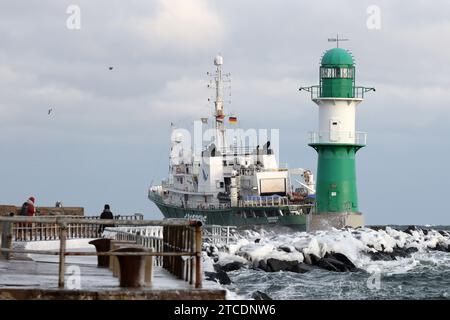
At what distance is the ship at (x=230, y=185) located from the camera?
70.8m

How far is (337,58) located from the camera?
62656mm

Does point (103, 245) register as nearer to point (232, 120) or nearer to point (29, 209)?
point (29, 209)

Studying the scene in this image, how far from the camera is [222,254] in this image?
39406mm

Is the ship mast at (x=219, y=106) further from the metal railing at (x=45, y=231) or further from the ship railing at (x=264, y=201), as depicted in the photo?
the metal railing at (x=45, y=231)

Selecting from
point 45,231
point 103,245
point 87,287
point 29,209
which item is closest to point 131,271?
point 87,287

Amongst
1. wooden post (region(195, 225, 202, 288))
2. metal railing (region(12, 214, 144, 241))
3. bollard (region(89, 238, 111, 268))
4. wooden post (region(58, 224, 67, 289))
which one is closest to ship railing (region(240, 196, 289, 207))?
metal railing (region(12, 214, 144, 241))

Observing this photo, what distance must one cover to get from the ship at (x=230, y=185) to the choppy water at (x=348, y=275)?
50.8 ft

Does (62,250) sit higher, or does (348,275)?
(62,250)

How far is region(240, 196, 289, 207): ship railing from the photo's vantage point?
70.9 m

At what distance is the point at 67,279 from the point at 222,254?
82.8 feet

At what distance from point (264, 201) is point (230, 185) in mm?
3236

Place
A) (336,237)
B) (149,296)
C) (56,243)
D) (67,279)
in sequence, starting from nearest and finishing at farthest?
(149,296), (67,279), (56,243), (336,237)
